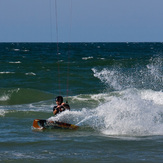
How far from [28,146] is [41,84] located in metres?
17.6

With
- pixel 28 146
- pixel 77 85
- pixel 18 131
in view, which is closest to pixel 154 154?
pixel 28 146

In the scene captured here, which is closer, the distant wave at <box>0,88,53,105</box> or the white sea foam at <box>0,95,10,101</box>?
the distant wave at <box>0,88,53,105</box>

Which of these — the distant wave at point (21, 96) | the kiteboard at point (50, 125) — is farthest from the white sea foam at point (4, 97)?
the kiteboard at point (50, 125)

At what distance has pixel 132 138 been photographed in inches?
406

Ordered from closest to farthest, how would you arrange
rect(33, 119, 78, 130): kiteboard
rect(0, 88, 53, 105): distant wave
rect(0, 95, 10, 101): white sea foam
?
rect(33, 119, 78, 130): kiteboard < rect(0, 88, 53, 105): distant wave < rect(0, 95, 10, 101): white sea foam

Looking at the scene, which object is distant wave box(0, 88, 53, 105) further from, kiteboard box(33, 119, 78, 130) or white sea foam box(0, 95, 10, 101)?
kiteboard box(33, 119, 78, 130)

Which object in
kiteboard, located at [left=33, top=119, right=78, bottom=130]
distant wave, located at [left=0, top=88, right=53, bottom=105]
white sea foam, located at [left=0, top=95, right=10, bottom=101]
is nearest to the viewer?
kiteboard, located at [left=33, top=119, right=78, bottom=130]

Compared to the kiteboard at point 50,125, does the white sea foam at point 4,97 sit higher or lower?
higher

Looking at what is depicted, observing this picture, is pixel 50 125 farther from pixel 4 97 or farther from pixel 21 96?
pixel 21 96

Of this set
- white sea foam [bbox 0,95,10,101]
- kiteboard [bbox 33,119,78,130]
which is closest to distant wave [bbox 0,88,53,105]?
white sea foam [bbox 0,95,10,101]

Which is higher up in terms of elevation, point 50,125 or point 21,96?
point 21,96

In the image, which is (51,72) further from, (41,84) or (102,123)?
(102,123)

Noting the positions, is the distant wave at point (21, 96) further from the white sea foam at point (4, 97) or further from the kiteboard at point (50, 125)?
the kiteboard at point (50, 125)

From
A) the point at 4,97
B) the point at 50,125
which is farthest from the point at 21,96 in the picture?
the point at 50,125
